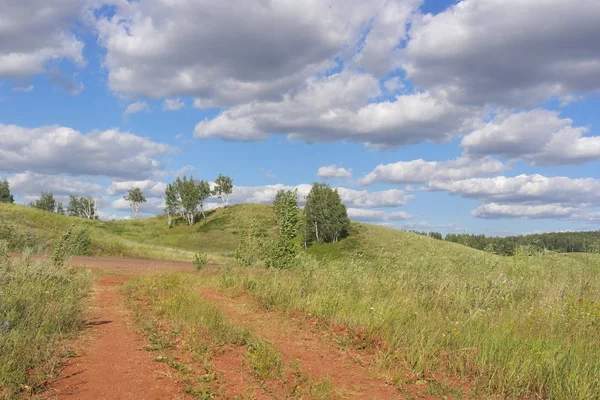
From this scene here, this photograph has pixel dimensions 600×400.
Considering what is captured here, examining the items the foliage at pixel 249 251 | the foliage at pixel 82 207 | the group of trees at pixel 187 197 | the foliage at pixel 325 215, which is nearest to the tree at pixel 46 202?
the foliage at pixel 82 207

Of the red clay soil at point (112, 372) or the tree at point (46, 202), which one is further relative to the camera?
the tree at point (46, 202)

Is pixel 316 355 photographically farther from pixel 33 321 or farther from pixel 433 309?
pixel 33 321

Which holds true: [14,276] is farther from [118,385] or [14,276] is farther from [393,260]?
[393,260]

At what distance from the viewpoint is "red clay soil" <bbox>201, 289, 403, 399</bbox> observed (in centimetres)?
568

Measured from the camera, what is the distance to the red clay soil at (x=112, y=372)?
16.8 ft

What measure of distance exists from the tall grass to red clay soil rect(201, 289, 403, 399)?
24.4 inches

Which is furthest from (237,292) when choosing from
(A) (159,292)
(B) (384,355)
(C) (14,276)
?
(B) (384,355)

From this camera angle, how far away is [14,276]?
893 centimetres

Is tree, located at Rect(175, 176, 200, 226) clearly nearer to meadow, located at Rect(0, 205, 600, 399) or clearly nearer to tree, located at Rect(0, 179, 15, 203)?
tree, located at Rect(0, 179, 15, 203)

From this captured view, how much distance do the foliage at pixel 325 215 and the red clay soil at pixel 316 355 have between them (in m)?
56.7

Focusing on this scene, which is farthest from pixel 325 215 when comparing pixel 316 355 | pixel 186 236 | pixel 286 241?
pixel 316 355

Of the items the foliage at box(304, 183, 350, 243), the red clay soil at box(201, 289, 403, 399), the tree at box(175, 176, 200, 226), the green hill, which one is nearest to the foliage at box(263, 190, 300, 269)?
the green hill

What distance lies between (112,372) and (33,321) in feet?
6.97

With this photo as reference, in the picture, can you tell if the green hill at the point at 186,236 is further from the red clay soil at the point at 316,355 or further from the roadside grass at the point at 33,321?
the roadside grass at the point at 33,321
